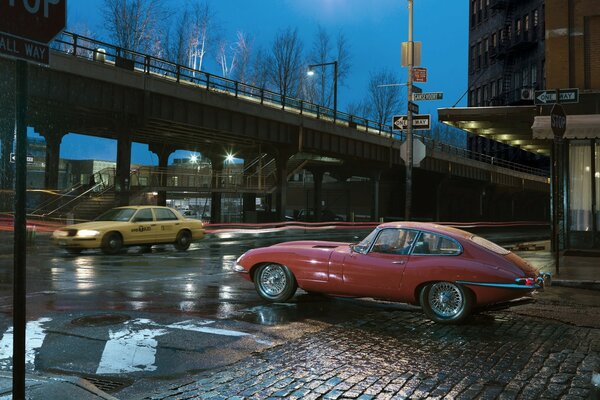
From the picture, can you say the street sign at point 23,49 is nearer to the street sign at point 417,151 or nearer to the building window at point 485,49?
the street sign at point 417,151

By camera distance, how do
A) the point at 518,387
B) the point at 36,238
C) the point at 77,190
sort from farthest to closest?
the point at 77,190, the point at 36,238, the point at 518,387

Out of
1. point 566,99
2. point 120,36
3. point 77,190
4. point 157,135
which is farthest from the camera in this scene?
point 120,36

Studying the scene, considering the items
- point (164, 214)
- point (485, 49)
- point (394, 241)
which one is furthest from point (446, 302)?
point (485, 49)

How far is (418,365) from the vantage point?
18.7 feet

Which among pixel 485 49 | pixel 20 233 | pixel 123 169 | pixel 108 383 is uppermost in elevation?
pixel 485 49

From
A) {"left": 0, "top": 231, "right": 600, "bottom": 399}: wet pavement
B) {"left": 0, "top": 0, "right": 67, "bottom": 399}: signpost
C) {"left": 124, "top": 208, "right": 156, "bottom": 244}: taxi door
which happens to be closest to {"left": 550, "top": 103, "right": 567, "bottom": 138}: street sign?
{"left": 0, "top": 231, "right": 600, "bottom": 399}: wet pavement

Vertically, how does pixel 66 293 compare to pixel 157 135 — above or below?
below

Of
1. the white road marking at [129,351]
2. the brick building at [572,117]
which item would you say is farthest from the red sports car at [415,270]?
the brick building at [572,117]

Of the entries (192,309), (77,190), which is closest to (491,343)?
(192,309)

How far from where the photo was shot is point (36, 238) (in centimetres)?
2219

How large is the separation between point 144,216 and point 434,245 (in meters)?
13.6

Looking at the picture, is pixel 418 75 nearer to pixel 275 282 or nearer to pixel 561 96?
pixel 561 96

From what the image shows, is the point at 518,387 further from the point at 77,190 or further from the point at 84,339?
the point at 77,190

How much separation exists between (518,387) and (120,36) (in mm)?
45862
